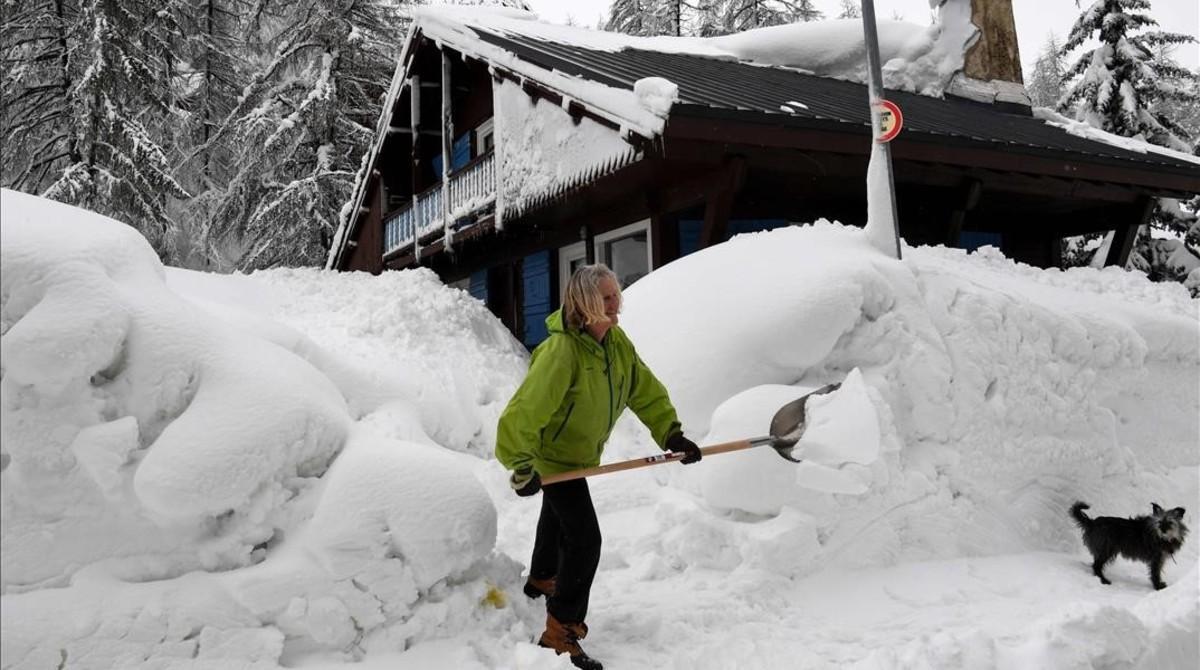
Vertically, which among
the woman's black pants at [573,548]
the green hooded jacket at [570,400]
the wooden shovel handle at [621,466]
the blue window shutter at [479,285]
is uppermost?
the green hooded jacket at [570,400]

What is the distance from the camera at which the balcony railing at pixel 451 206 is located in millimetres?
11367

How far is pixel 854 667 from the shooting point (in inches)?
111

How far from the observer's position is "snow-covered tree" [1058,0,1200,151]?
55.0 feet

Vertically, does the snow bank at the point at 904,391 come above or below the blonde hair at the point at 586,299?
below

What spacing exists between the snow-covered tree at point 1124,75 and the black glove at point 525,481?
19.0 meters

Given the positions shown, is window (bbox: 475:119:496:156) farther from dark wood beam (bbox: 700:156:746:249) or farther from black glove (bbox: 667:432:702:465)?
black glove (bbox: 667:432:702:465)

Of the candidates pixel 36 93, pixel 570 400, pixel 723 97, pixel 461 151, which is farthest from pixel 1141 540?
pixel 36 93

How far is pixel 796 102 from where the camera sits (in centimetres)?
831

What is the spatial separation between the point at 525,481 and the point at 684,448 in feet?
2.66

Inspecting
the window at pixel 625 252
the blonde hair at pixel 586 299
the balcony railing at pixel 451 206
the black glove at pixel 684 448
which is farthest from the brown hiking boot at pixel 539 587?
the balcony railing at pixel 451 206

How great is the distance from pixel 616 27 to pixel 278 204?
16.8 metres

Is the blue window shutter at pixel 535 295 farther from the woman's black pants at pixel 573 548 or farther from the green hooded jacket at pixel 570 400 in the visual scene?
the woman's black pants at pixel 573 548

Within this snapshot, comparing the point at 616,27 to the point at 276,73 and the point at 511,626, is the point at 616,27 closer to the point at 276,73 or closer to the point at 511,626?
the point at 276,73

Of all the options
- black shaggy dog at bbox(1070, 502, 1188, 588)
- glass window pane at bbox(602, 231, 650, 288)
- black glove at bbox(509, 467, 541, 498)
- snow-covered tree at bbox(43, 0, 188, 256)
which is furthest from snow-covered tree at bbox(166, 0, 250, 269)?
black shaggy dog at bbox(1070, 502, 1188, 588)
